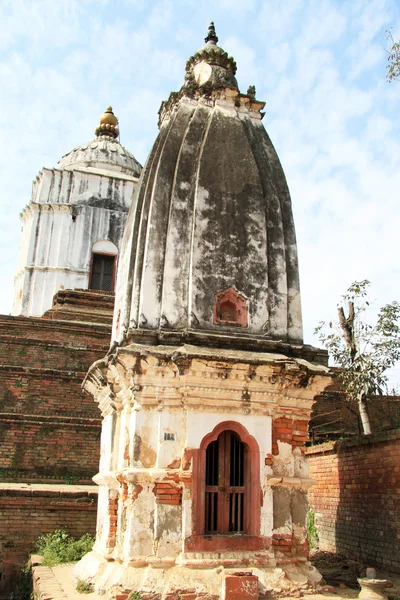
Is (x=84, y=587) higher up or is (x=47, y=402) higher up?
(x=47, y=402)

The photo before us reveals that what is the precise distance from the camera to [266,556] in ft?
26.8

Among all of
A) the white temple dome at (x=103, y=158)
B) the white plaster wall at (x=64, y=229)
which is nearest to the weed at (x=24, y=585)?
the white plaster wall at (x=64, y=229)

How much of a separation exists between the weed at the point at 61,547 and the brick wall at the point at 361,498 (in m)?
4.73

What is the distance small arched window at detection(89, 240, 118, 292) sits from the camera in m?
22.8

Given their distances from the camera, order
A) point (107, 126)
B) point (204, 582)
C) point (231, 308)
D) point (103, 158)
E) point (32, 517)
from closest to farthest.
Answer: point (204, 582)
point (231, 308)
point (32, 517)
point (103, 158)
point (107, 126)

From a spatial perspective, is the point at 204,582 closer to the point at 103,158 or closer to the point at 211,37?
the point at 211,37

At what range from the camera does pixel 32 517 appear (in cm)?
1148

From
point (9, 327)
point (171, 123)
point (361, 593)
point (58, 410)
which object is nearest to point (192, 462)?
point (361, 593)

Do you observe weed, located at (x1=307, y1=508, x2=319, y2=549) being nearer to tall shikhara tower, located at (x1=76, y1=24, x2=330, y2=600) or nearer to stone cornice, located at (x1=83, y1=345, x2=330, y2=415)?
tall shikhara tower, located at (x1=76, y1=24, x2=330, y2=600)

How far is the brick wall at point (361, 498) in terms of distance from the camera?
10.2 meters

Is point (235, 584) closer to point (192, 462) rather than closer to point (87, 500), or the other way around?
point (192, 462)

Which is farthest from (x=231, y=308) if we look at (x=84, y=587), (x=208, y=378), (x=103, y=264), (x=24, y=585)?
(x=103, y=264)

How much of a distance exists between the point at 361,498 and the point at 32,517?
6.11 metres

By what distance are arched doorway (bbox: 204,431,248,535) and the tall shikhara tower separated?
17mm
